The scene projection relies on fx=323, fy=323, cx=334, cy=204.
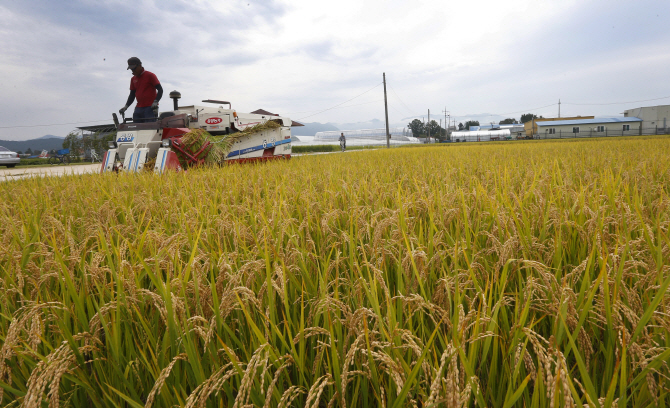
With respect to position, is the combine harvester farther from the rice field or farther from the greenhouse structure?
the greenhouse structure

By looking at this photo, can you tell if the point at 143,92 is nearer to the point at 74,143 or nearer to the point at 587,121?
the point at 74,143

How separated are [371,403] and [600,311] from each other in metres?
0.77

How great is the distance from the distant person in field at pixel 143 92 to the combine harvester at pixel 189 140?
216 millimetres

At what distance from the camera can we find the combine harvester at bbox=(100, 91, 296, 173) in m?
5.95

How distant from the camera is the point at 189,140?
602 centimetres

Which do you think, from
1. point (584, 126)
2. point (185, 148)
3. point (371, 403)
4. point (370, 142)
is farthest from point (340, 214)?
point (584, 126)

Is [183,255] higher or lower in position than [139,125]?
lower

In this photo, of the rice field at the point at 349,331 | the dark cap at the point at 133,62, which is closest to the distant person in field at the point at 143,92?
the dark cap at the point at 133,62

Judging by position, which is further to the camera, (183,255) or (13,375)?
(183,255)

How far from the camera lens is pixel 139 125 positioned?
254 inches

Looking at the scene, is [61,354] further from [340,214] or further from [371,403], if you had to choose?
[340,214]

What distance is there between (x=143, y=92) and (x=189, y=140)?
167 cm

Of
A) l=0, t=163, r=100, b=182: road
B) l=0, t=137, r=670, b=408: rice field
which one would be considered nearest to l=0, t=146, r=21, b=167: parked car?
l=0, t=163, r=100, b=182: road

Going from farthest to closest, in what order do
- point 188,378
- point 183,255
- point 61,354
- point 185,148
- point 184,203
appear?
point 185,148, point 184,203, point 183,255, point 188,378, point 61,354
